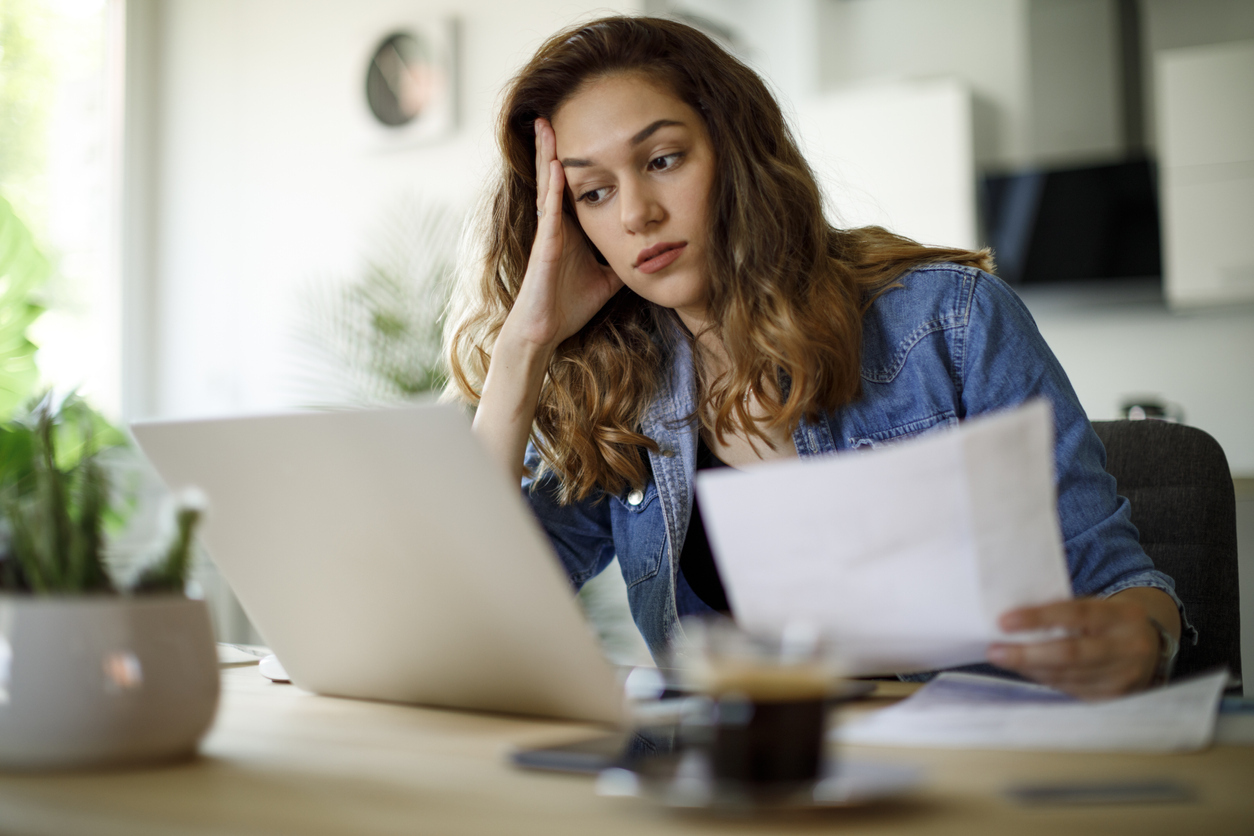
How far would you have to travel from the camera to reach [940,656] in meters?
0.69

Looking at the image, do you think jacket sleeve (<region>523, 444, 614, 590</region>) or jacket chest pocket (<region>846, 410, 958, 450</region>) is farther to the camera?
jacket sleeve (<region>523, 444, 614, 590</region>)

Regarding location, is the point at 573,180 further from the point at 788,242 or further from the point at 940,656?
the point at 940,656

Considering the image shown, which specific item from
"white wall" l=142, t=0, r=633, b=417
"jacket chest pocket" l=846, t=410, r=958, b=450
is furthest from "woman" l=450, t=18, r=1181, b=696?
"white wall" l=142, t=0, r=633, b=417

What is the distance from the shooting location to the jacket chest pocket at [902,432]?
1.13 m

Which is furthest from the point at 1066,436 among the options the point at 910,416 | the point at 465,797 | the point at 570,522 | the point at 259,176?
Result: the point at 259,176

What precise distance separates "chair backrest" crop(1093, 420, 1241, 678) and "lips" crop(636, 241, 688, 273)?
1.73 ft

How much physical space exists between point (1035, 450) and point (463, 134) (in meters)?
2.96

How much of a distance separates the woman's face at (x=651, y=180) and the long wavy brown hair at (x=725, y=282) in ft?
0.06

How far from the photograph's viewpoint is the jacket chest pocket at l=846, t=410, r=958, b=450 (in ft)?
3.71

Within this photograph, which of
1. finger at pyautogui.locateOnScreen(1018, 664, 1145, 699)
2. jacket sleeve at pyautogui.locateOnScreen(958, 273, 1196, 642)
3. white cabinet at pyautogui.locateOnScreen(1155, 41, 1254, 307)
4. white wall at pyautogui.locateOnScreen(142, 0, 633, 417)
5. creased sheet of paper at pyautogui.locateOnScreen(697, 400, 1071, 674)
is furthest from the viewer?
white cabinet at pyautogui.locateOnScreen(1155, 41, 1254, 307)

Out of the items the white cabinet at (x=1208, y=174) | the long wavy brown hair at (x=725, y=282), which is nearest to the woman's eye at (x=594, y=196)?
the long wavy brown hair at (x=725, y=282)

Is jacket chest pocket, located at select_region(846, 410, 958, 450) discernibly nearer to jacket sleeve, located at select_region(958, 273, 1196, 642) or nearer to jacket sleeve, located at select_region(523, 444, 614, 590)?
jacket sleeve, located at select_region(958, 273, 1196, 642)

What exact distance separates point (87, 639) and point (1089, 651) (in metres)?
0.57

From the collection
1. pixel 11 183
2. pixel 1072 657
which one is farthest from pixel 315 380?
pixel 1072 657
